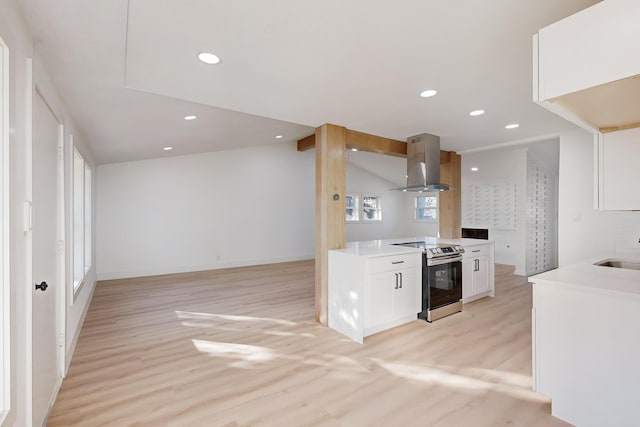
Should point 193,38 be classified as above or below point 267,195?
above

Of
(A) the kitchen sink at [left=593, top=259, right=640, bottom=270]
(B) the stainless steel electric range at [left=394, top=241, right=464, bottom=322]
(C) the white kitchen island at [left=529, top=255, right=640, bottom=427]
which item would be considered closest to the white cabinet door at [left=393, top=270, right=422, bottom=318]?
(B) the stainless steel electric range at [left=394, top=241, right=464, bottom=322]

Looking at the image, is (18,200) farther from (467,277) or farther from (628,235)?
(628,235)

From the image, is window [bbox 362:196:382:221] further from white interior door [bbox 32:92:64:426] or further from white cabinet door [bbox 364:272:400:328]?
white interior door [bbox 32:92:64:426]

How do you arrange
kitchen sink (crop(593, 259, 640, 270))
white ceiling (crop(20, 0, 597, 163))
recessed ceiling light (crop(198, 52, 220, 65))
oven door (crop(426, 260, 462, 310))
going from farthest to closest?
oven door (crop(426, 260, 462, 310)) < kitchen sink (crop(593, 259, 640, 270)) < recessed ceiling light (crop(198, 52, 220, 65)) < white ceiling (crop(20, 0, 597, 163))

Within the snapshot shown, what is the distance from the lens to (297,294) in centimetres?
495

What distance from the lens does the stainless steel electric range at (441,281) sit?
364 cm

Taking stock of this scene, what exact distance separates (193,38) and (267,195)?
6107 mm

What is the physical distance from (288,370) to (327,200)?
1835mm

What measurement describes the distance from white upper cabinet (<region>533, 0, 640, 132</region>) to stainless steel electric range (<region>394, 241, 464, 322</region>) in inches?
99.1

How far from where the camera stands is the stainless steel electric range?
364 cm

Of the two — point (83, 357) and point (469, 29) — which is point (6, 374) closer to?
point (83, 357)

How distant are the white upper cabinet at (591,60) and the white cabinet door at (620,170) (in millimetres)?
334

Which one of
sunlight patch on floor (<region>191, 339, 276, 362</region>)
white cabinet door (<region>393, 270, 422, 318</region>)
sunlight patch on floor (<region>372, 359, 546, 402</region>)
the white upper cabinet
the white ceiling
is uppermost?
the white ceiling

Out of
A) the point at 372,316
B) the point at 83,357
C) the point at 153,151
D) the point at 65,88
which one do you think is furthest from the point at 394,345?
the point at 153,151
